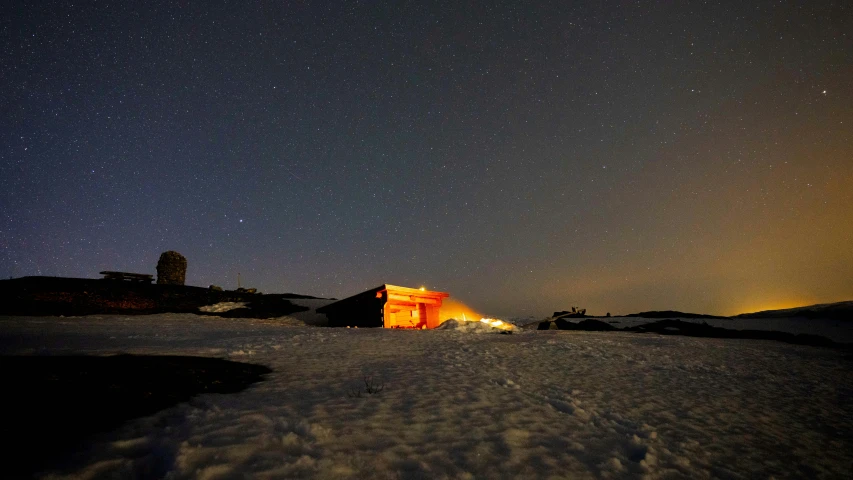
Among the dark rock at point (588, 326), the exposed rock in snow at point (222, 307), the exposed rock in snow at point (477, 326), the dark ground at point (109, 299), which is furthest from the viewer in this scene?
the exposed rock in snow at point (222, 307)

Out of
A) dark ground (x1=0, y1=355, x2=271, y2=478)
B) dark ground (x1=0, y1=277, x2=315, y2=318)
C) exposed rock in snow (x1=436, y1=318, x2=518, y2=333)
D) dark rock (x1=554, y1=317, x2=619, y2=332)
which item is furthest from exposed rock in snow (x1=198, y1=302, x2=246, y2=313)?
dark rock (x1=554, y1=317, x2=619, y2=332)

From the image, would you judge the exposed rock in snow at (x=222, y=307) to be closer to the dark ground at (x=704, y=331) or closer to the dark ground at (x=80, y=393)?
the dark ground at (x=80, y=393)

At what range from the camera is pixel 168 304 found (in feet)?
92.6

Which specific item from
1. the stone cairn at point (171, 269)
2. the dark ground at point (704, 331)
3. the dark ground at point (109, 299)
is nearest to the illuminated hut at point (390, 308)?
the dark ground at point (704, 331)

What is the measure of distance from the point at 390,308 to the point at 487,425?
1844cm

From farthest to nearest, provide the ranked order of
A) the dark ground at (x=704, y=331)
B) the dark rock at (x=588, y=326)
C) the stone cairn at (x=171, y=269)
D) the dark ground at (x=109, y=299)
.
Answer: the stone cairn at (x=171, y=269), the dark rock at (x=588, y=326), the dark ground at (x=109, y=299), the dark ground at (x=704, y=331)

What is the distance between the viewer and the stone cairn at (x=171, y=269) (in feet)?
127

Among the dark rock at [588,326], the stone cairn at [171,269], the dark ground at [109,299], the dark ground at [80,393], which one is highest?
the stone cairn at [171,269]

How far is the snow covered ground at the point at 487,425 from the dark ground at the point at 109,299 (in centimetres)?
1864

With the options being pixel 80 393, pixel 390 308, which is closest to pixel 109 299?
pixel 390 308

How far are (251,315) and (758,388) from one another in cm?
3084

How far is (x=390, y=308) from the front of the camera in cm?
2281

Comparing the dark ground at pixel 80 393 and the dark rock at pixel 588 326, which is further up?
the dark ground at pixel 80 393

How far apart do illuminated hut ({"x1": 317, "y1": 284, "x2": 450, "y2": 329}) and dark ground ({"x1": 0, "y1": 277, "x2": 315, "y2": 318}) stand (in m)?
8.64
